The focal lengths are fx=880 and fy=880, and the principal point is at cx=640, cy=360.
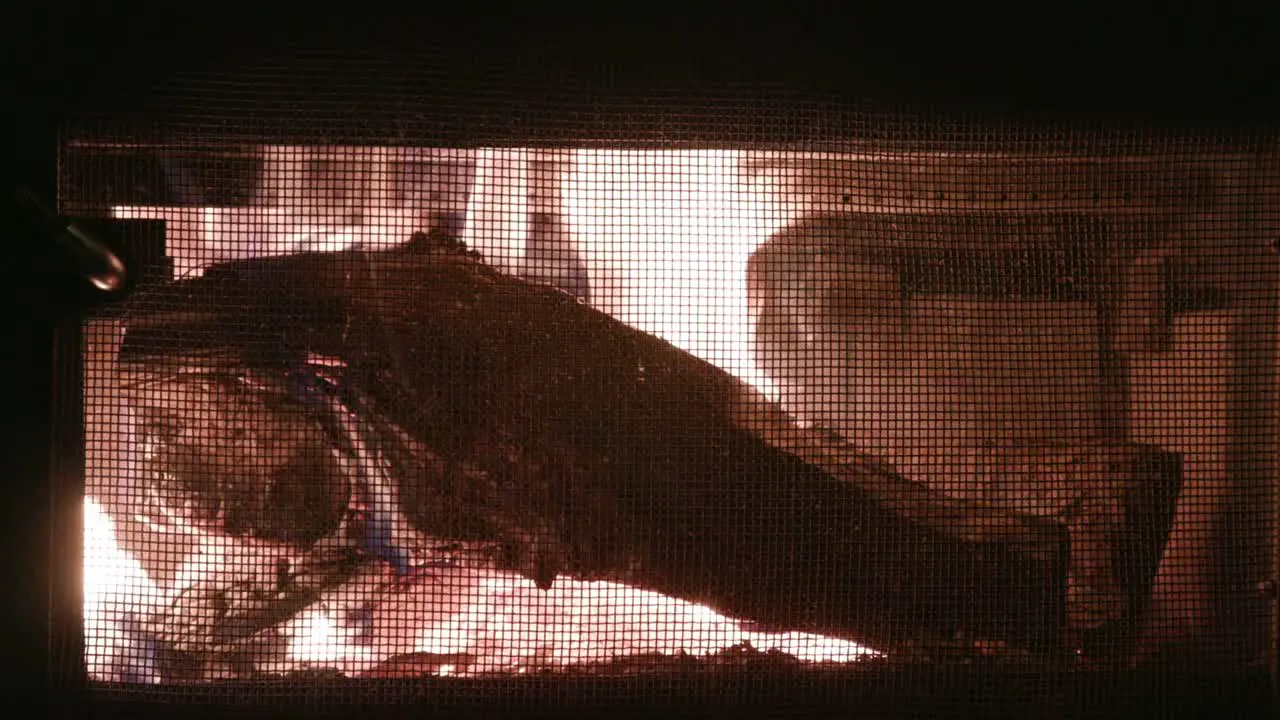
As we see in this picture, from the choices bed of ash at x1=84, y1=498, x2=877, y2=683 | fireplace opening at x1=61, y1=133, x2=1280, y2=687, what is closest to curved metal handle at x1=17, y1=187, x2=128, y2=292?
fireplace opening at x1=61, y1=133, x2=1280, y2=687

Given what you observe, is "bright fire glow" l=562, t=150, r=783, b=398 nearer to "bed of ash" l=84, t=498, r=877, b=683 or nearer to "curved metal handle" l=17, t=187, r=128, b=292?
"bed of ash" l=84, t=498, r=877, b=683

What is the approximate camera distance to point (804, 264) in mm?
865

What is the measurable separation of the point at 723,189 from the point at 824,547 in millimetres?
359

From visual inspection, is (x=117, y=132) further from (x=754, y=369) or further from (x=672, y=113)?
(x=754, y=369)

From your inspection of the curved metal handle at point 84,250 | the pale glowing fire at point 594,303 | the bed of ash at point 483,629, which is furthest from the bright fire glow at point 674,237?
the curved metal handle at point 84,250

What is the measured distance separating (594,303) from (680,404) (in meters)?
0.13

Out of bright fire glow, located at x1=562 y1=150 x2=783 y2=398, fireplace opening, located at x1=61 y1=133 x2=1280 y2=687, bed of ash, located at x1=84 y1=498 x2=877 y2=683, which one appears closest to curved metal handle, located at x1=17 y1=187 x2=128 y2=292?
fireplace opening, located at x1=61 y1=133 x2=1280 y2=687

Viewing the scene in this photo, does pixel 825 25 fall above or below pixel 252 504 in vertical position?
above

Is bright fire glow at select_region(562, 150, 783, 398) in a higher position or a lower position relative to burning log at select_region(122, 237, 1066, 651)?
higher

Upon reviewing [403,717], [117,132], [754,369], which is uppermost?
[117,132]

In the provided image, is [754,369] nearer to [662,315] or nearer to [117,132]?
[662,315]

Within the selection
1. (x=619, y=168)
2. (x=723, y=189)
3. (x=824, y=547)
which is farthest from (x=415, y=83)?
(x=824, y=547)

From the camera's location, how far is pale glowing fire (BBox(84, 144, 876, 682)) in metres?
0.84

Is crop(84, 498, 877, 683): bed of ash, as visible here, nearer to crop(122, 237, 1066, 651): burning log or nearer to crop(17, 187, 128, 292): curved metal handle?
crop(122, 237, 1066, 651): burning log
